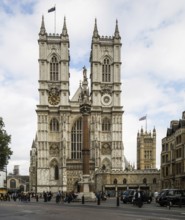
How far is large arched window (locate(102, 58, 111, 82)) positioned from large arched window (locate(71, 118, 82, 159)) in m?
9.48

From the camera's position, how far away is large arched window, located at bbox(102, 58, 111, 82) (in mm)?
96431

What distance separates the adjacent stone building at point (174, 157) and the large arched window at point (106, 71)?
72.0 ft

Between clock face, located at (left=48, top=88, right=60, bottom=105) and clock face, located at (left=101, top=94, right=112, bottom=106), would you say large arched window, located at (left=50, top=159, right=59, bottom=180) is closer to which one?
clock face, located at (left=48, top=88, right=60, bottom=105)

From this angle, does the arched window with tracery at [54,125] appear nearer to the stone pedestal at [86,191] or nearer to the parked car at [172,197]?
the stone pedestal at [86,191]

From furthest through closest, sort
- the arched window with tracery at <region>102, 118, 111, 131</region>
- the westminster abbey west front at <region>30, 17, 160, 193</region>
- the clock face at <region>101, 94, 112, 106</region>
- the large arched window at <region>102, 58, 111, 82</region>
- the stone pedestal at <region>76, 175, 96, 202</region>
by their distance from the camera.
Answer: the large arched window at <region>102, 58, 111, 82</region>, the clock face at <region>101, 94, 112, 106</region>, the arched window with tracery at <region>102, 118, 111, 131</region>, the westminster abbey west front at <region>30, 17, 160, 193</region>, the stone pedestal at <region>76, 175, 96, 202</region>

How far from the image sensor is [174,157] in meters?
70.6

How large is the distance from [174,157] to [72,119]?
1177 inches

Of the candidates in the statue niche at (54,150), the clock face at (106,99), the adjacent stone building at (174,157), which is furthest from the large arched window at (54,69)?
the adjacent stone building at (174,157)

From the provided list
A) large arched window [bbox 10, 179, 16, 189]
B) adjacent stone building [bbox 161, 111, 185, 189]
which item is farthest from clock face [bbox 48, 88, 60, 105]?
large arched window [bbox 10, 179, 16, 189]

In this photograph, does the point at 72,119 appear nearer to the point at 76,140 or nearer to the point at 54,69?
the point at 76,140

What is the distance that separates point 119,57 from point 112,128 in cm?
1437

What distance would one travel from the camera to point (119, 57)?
97.1m

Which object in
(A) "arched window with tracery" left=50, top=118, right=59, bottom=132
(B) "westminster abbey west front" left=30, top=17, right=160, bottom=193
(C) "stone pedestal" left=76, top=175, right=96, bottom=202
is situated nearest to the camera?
(C) "stone pedestal" left=76, top=175, right=96, bottom=202

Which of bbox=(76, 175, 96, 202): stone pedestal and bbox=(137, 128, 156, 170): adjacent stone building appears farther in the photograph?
bbox=(137, 128, 156, 170): adjacent stone building
